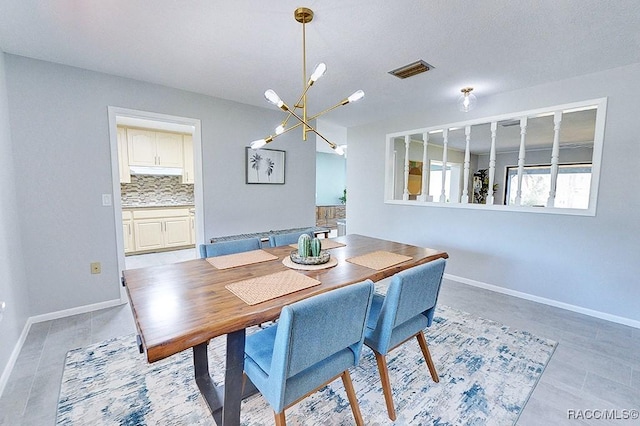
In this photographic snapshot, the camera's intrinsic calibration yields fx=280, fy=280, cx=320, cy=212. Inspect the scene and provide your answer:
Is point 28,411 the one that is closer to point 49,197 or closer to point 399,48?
point 49,197

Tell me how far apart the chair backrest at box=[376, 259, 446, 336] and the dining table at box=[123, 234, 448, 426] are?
23 cm

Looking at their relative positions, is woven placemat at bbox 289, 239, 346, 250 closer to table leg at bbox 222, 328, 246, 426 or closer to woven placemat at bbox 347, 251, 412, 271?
woven placemat at bbox 347, 251, 412, 271

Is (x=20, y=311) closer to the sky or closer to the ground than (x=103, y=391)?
closer to the sky

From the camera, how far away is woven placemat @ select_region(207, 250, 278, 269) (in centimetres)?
185

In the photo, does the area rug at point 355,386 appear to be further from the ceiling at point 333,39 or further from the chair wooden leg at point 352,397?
the ceiling at point 333,39

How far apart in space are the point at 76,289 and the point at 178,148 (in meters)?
3.20

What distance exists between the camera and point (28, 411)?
1.52 m

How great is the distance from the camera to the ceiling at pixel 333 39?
171cm

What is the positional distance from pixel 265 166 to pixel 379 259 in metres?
2.41

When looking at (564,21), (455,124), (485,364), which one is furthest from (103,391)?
(455,124)

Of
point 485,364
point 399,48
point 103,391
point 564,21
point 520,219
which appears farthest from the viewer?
point 520,219

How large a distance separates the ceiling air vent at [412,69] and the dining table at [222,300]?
166 centimetres

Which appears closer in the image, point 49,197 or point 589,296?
point 49,197

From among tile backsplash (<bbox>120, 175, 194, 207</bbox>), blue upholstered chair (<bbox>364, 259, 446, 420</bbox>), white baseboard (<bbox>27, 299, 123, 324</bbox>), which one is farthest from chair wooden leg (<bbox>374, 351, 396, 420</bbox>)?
tile backsplash (<bbox>120, 175, 194, 207</bbox>)
